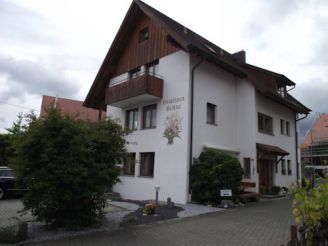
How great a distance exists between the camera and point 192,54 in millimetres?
16719

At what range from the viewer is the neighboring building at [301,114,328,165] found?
41594 millimetres

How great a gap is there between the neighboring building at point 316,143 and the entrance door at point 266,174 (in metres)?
22.8

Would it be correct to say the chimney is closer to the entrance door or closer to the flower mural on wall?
the entrance door

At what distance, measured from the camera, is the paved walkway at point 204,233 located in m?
7.81

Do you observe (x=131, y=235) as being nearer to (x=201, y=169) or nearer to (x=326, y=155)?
(x=201, y=169)

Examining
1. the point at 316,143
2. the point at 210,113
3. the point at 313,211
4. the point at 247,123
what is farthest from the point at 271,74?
the point at 316,143

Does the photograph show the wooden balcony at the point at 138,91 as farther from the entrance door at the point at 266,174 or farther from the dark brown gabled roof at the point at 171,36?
the entrance door at the point at 266,174

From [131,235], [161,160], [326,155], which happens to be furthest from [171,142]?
[326,155]

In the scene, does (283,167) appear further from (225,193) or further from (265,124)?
(225,193)

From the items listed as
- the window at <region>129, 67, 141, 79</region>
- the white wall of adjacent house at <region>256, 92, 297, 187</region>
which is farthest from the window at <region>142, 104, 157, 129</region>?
the white wall of adjacent house at <region>256, 92, 297, 187</region>

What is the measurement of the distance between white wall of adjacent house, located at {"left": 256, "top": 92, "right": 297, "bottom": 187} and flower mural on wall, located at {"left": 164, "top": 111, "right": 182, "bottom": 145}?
5.15 m

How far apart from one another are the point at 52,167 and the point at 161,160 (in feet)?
28.0

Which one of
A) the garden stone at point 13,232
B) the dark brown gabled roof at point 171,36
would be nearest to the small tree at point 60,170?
the garden stone at point 13,232

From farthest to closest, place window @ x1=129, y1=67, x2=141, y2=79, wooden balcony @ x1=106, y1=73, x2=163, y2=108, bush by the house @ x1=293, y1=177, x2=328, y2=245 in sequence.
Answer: window @ x1=129, y1=67, x2=141, y2=79 → wooden balcony @ x1=106, y1=73, x2=163, y2=108 → bush by the house @ x1=293, y1=177, x2=328, y2=245
